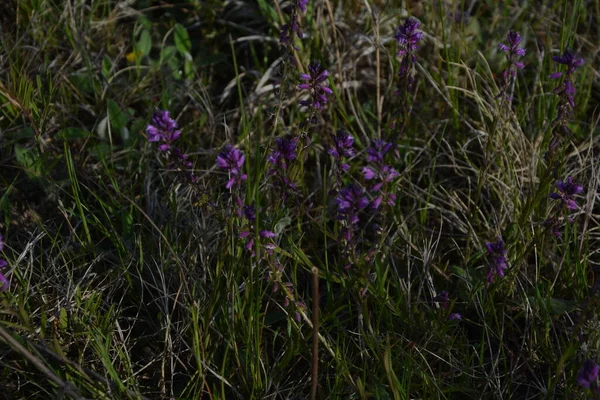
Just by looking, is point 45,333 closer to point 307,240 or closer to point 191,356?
point 191,356

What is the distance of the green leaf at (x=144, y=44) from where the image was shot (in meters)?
3.45

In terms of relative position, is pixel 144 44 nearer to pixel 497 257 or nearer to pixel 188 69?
pixel 188 69

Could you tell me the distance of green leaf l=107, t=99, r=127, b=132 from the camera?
3065 millimetres

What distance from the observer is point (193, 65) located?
11.3 feet

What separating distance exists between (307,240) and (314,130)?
1.89 feet

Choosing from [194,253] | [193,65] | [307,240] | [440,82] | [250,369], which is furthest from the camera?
[193,65]

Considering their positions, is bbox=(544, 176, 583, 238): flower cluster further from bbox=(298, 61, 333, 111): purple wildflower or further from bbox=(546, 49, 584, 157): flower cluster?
bbox=(298, 61, 333, 111): purple wildflower

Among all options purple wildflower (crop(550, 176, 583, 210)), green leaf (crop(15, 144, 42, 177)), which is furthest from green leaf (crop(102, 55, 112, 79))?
purple wildflower (crop(550, 176, 583, 210))

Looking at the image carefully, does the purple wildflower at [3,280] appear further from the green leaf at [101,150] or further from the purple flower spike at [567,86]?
the purple flower spike at [567,86]

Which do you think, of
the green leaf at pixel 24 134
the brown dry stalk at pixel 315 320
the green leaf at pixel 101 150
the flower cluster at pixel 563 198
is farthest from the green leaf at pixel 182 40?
the brown dry stalk at pixel 315 320

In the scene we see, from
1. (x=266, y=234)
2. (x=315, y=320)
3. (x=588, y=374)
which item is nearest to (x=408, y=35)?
(x=266, y=234)

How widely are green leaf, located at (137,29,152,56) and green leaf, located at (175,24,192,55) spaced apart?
132mm

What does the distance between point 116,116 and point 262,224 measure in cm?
100

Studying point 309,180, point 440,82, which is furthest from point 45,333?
point 440,82
